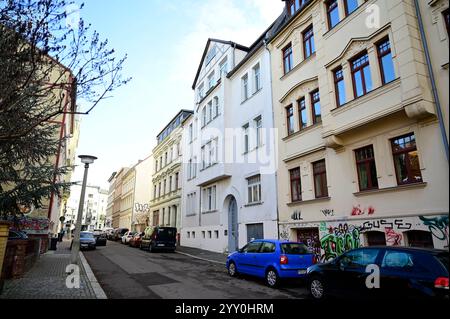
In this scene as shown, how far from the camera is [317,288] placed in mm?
8570

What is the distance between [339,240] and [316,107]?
649 cm

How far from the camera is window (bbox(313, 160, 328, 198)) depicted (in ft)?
47.8

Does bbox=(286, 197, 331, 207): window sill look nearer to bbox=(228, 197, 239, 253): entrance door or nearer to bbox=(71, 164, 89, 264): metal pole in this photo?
bbox=(228, 197, 239, 253): entrance door

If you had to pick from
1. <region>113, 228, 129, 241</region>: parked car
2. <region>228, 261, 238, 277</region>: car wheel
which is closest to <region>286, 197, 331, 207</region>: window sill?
<region>228, 261, 238, 277</region>: car wheel

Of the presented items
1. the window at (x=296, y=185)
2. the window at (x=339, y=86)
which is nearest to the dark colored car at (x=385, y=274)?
the window at (x=296, y=185)

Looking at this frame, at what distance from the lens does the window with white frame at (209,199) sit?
25812 mm

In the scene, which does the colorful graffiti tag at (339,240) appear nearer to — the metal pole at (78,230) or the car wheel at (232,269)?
the car wheel at (232,269)

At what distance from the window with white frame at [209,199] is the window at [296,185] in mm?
10055

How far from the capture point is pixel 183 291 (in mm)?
9477

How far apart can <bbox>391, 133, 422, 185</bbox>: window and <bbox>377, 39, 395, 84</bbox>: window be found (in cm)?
232

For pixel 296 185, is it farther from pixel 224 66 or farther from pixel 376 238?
pixel 224 66

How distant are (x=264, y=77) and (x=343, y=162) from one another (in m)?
8.88

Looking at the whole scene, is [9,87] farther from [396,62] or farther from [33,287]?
[396,62]

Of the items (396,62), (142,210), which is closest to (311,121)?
(396,62)
